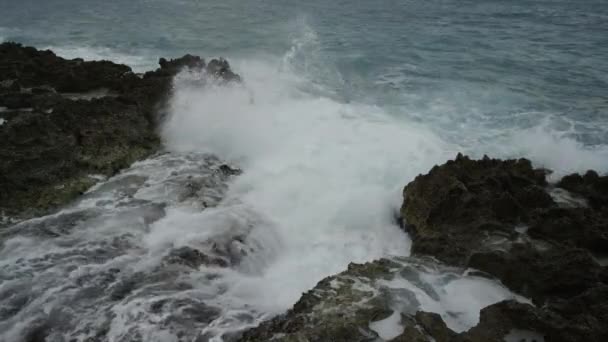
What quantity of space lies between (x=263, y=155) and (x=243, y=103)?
122 inches

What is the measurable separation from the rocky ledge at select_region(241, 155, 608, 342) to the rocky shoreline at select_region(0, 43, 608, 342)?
0.06 ft

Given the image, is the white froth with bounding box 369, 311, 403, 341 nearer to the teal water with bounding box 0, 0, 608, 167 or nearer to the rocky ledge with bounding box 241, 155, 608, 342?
the rocky ledge with bounding box 241, 155, 608, 342

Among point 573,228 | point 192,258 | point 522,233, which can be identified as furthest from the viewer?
point 192,258

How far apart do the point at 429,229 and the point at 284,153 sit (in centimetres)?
532

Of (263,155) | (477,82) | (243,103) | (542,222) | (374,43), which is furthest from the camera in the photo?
(374,43)

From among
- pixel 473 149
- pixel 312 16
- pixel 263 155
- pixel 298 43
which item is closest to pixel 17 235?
pixel 263 155

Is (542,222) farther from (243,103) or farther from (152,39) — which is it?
(152,39)

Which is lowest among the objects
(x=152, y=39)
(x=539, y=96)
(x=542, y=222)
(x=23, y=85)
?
(x=542, y=222)

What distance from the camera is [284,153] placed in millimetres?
13102

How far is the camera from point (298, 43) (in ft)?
82.9

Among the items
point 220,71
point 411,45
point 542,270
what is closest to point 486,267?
point 542,270

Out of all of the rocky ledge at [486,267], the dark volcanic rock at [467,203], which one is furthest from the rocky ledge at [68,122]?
the dark volcanic rock at [467,203]

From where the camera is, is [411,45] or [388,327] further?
[411,45]

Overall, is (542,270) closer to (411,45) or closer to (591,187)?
(591,187)
